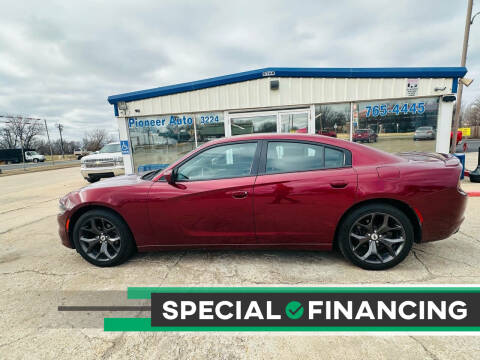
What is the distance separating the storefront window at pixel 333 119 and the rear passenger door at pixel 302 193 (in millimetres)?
5234

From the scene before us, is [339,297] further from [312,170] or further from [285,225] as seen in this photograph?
[312,170]

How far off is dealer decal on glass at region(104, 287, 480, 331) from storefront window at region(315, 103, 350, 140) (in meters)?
5.99

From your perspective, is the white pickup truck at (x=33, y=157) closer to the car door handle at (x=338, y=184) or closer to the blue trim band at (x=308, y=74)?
the blue trim band at (x=308, y=74)

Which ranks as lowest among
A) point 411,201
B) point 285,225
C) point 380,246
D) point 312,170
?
point 380,246

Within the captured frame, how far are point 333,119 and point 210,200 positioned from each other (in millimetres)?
6296

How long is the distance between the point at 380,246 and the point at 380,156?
99cm

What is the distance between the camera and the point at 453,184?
96.3 inches

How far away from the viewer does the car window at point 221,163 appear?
271 cm

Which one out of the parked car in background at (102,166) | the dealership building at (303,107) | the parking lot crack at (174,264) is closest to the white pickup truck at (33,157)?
the parked car in background at (102,166)

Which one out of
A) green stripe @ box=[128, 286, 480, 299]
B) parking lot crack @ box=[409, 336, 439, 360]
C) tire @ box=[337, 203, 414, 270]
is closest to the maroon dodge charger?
tire @ box=[337, 203, 414, 270]

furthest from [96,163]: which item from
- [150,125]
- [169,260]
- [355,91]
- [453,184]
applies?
[453,184]

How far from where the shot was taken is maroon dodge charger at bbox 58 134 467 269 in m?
2.47

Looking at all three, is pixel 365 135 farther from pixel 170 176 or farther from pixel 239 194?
pixel 170 176

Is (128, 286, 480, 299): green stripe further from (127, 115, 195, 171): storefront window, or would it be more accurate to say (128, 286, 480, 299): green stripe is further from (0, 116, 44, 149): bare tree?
(0, 116, 44, 149): bare tree
